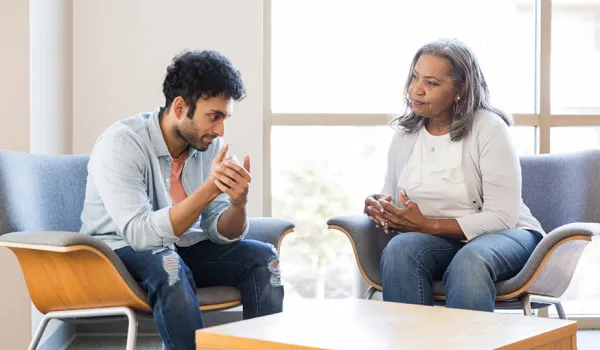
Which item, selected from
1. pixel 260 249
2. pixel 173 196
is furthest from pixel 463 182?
pixel 173 196

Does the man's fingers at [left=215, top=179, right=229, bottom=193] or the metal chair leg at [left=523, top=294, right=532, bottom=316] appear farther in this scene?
the metal chair leg at [left=523, top=294, right=532, bottom=316]

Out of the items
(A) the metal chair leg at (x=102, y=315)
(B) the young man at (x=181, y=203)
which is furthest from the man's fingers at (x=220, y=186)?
(A) the metal chair leg at (x=102, y=315)

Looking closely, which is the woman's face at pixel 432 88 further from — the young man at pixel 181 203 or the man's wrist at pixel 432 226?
the young man at pixel 181 203

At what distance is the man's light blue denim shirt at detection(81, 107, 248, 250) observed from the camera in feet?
7.38

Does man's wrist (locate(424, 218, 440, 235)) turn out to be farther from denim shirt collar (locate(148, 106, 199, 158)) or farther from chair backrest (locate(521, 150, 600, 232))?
denim shirt collar (locate(148, 106, 199, 158))

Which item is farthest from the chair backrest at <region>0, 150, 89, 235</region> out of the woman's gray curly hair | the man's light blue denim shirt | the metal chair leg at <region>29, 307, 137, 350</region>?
the woman's gray curly hair

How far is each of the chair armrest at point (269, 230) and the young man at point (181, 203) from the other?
6.0 inches

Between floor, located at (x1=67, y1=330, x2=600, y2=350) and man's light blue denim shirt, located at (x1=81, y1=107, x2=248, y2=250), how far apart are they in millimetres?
1267

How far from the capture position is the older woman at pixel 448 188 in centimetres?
260

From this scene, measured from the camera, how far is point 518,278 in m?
2.57

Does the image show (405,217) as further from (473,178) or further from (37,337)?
(37,337)

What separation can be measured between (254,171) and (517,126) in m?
1.35

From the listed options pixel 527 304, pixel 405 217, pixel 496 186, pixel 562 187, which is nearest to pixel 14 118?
pixel 405 217

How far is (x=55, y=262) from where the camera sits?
2279mm
